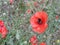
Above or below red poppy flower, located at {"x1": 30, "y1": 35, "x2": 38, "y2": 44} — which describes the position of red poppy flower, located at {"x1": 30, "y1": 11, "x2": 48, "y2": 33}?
above

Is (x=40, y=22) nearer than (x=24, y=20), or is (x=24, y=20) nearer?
(x=40, y=22)

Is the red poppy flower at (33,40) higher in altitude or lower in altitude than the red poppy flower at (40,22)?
lower

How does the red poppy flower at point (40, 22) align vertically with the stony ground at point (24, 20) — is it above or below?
above

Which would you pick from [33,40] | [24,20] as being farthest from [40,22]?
[24,20]

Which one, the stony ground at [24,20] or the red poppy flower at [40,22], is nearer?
the red poppy flower at [40,22]

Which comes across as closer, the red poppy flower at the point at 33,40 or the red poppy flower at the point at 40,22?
the red poppy flower at the point at 40,22

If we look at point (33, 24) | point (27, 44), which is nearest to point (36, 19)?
point (33, 24)

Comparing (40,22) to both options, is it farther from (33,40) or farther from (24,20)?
(24,20)

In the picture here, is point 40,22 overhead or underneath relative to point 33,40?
overhead

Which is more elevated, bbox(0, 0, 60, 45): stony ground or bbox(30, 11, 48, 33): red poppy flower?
bbox(30, 11, 48, 33): red poppy flower

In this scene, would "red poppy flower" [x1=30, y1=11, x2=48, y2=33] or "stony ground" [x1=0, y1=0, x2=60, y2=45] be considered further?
Answer: "stony ground" [x1=0, y1=0, x2=60, y2=45]
